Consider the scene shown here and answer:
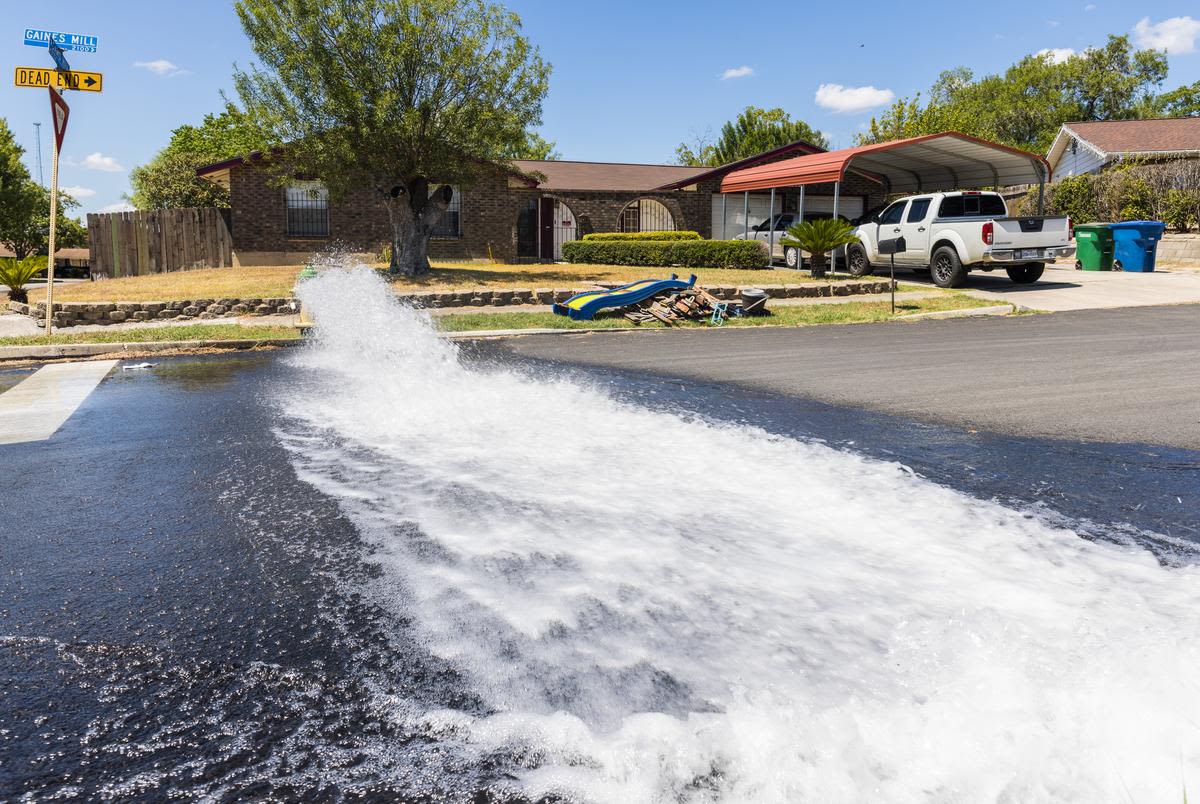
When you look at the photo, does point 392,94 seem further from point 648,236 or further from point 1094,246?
point 1094,246

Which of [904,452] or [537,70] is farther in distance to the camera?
[537,70]

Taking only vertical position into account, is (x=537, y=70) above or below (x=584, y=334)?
above

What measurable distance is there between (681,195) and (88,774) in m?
31.7

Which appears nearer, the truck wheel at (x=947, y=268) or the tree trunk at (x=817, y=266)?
the truck wheel at (x=947, y=268)

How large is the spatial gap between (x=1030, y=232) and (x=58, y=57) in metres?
17.9

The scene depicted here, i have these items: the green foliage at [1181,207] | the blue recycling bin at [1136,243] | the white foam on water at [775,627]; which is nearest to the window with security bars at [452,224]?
the blue recycling bin at [1136,243]

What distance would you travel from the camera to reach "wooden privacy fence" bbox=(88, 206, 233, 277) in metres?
24.9

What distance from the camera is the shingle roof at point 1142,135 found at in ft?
118

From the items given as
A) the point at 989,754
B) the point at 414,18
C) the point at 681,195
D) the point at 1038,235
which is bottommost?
the point at 989,754

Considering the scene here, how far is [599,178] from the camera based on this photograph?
111 ft

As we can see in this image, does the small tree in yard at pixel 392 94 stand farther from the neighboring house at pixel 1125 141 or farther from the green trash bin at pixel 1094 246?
the neighboring house at pixel 1125 141

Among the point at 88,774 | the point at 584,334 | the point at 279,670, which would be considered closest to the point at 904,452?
the point at 279,670

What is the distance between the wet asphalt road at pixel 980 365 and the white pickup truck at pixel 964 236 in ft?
10.7

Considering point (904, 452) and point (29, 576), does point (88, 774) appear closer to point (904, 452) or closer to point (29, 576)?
point (29, 576)
